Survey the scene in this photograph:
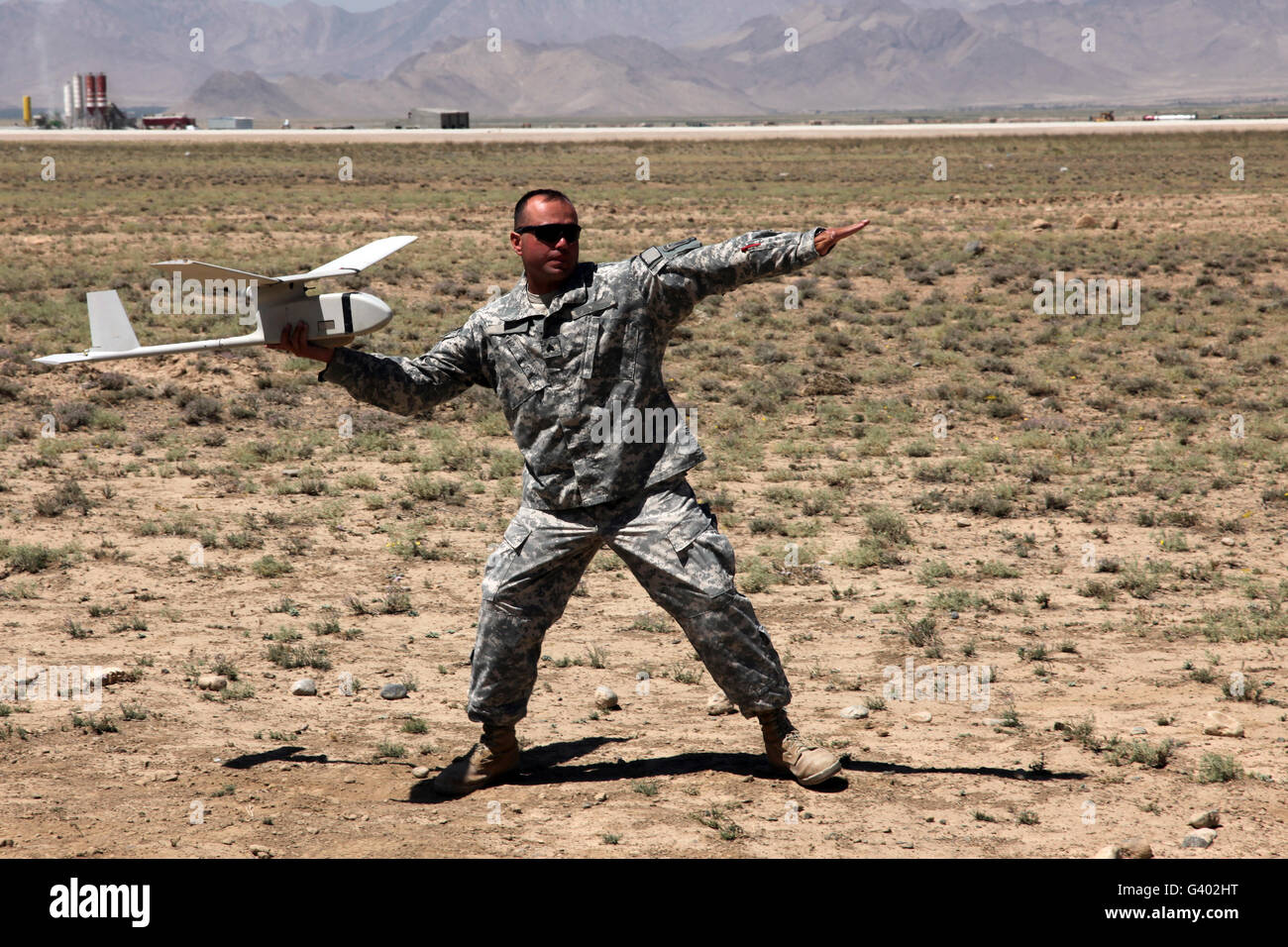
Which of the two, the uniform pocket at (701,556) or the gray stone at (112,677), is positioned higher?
the uniform pocket at (701,556)

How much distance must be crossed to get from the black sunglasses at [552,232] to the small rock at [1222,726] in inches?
144

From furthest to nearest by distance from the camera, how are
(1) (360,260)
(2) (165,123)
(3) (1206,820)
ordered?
(2) (165,123), (1) (360,260), (3) (1206,820)

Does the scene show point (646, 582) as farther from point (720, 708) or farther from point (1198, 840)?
point (1198, 840)

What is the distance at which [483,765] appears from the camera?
16.8 feet

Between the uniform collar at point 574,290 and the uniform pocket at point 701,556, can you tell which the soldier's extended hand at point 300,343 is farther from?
the uniform pocket at point 701,556

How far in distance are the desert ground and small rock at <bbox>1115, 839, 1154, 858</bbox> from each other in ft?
0.41

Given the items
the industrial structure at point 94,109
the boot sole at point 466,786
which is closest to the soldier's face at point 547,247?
the boot sole at point 466,786

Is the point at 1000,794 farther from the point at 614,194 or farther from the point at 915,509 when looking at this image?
the point at 614,194

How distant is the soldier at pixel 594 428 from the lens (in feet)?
15.3

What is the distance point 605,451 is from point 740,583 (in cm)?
356

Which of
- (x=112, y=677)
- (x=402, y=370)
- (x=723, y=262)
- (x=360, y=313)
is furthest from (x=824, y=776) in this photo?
(x=112, y=677)

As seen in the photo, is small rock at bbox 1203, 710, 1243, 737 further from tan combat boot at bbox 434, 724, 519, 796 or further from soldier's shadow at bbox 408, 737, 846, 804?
tan combat boot at bbox 434, 724, 519, 796

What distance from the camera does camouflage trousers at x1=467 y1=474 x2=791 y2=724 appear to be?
4642 mm

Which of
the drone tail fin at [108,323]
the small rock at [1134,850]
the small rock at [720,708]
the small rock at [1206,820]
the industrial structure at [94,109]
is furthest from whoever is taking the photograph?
the industrial structure at [94,109]
